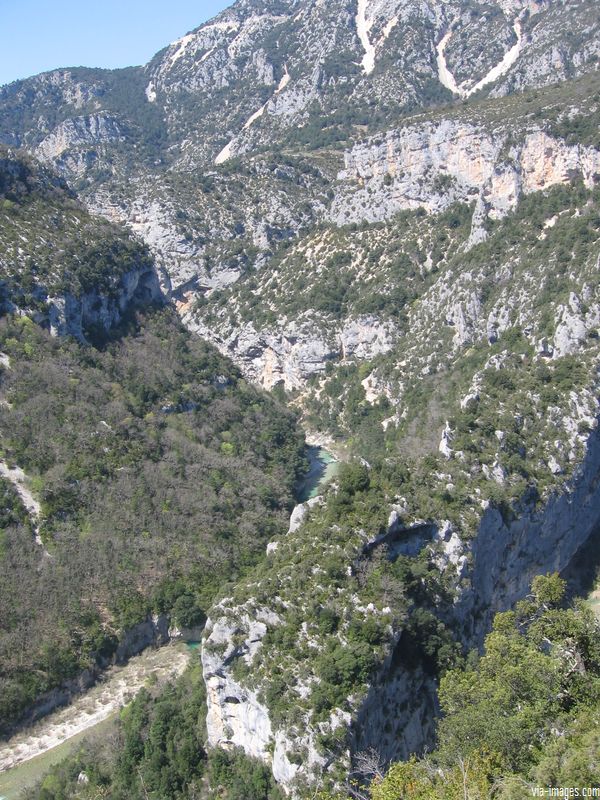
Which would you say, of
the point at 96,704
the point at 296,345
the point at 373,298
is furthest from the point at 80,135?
the point at 96,704

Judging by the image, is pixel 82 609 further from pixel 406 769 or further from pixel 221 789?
pixel 406 769

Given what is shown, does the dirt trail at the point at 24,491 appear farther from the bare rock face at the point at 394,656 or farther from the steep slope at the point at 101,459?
the bare rock face at the point at 394,656

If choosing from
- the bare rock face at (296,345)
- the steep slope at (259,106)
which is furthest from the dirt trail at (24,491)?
the steep slope at (259,106)

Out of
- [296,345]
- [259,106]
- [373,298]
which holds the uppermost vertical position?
[259,106]

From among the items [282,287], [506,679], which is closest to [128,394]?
[282,287]

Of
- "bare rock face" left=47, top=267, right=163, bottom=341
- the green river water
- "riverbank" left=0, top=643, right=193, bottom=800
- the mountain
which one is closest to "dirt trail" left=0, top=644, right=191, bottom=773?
"riverbank" left=0, top=643, right=193, bottom=800

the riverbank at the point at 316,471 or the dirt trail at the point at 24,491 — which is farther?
the riverbank at the point at 316,471

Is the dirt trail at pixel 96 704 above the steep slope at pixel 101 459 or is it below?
below

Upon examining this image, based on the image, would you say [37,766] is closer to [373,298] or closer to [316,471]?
[316,471]

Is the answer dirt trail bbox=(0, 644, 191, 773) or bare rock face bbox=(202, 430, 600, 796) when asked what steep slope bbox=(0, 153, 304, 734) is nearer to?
dirt trail bbox=(0, 644, 191, 773)
